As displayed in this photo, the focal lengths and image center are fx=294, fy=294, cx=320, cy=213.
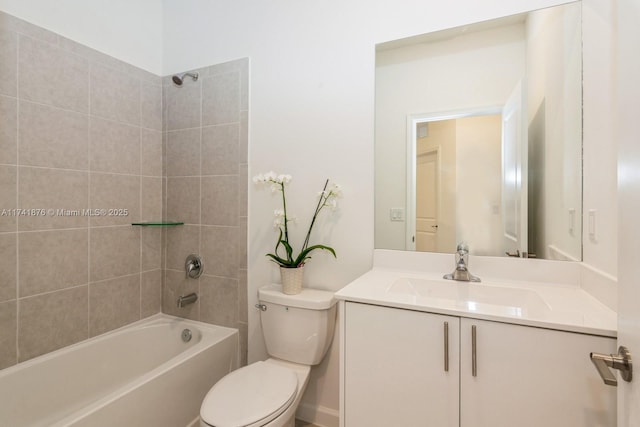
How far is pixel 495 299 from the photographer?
46.9 inches

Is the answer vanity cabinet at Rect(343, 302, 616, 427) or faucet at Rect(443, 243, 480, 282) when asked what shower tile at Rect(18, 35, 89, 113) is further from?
faucet at Rect(443, 243, 480, 282)

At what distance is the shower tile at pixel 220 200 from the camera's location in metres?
1.80

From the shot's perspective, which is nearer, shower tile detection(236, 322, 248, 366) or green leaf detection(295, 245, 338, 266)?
green leaf detection(295, 245, 338, 266)

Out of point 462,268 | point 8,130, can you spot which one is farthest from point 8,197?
point 462,268

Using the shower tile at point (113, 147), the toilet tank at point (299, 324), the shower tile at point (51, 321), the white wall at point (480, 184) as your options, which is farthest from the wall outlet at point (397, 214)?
the shower tile at point (51, 321)

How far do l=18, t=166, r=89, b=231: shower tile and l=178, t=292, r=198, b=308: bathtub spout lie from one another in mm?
684

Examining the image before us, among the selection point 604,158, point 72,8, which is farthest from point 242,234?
point 604,158

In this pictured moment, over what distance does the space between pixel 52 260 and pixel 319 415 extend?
63.4 inches

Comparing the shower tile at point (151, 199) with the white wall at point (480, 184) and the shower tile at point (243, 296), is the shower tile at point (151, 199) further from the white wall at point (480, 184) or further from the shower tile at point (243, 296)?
the white wall at point (480, 184)

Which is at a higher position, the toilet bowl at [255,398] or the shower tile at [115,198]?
the shower tile at [115,198]

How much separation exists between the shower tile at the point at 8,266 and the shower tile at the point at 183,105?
3.43 feet

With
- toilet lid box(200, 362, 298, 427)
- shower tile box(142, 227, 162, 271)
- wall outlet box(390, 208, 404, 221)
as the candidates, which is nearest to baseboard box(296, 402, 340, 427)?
toilet lid box(200, 362, 298, 427)

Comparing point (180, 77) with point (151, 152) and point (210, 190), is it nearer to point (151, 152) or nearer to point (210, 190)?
point (151, 152)

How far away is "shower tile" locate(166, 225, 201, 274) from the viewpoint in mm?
1915
